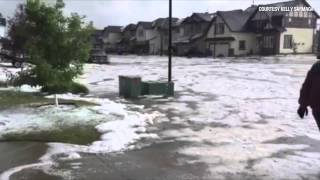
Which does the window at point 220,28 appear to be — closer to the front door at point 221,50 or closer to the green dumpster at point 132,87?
the front door at point 221,50

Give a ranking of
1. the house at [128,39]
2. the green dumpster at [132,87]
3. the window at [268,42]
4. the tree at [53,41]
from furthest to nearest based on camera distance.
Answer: the house at [128,39], the window at [268,42], the green dumpster at [132,87], the tree at [53,41]

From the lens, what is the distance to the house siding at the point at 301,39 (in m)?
64.3

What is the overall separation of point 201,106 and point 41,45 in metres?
4.61

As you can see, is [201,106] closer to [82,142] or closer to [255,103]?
[255,103]

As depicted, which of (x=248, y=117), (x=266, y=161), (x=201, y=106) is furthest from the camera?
(x=201, y=106)

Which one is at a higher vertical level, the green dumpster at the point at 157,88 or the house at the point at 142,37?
the house at the point at 142,37

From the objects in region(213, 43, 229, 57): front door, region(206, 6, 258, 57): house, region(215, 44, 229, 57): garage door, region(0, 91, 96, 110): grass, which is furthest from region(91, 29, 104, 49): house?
region(206, 6, 258, 57): house

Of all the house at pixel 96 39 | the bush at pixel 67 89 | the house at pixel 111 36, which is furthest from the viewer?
the house at pixel 111 36

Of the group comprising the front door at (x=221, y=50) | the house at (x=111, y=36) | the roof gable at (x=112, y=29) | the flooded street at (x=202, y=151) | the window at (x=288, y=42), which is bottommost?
the flooded street at (x=202, y=151)

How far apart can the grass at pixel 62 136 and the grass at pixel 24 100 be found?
12.4 ft

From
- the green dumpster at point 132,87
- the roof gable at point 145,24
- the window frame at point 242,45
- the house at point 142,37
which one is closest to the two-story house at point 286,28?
the window frame at point 242,45

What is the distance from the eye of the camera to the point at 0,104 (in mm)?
13500

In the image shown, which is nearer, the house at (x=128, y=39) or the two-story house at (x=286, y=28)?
the two-story house at (x=286, y=28)

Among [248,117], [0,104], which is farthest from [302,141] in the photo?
[0,104]
